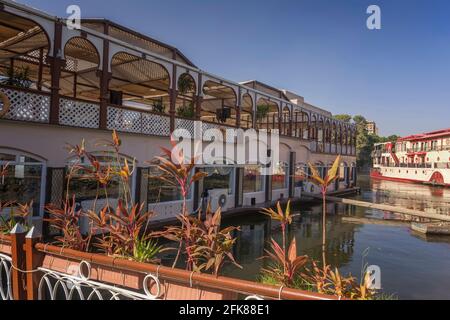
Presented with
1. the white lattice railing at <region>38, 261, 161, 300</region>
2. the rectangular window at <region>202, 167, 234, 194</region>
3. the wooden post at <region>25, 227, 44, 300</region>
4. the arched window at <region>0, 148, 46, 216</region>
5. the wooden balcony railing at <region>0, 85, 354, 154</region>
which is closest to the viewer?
the white lattice railing at <region>38, 261, 161, 300</region>

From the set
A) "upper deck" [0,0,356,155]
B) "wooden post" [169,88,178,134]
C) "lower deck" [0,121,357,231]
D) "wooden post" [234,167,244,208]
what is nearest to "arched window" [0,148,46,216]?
"lower deck" [0,121,357,231]

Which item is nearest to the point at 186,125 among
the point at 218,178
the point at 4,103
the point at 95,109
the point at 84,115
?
the point at 218,178

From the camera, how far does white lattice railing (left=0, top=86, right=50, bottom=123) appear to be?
24.7ft

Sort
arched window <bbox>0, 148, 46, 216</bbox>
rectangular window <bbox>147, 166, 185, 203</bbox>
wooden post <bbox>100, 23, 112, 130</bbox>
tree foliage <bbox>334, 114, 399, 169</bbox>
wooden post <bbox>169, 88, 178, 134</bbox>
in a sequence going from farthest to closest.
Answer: tree foliage <bbox>334, 114, 399, 169</bbox> < wooden post <bbox>169, 88, 178, 134</bbox> < rectangular window <bbox>147, 166, 185, 203</bbox> < wooden post <bbox>100, 23, 112, 130</bbox> < arched window <bbox>0, 148, 46, 216</bbox>

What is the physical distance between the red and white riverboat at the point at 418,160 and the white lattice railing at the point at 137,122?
38.5m

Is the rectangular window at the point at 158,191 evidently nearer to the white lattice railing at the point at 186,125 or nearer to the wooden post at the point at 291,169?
the white lattice railing at the point at 186,125

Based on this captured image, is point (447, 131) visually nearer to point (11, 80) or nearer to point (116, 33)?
point (116, 33)

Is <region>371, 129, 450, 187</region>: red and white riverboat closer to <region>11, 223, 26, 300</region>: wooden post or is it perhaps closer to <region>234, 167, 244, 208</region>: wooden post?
<region>234, 167, 244, 208</region>: wooden post

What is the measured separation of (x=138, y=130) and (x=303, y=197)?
13199 mm

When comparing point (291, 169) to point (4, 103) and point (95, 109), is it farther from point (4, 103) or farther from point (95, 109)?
point (4, 103)

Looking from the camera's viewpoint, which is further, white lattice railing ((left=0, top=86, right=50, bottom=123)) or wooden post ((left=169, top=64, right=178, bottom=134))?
wooden post ((left=169, top=64, right=178, bottom=134))

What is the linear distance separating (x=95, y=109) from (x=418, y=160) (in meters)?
47.1

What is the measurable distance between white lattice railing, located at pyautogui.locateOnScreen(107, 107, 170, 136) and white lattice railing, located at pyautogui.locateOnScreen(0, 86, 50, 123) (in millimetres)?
1973

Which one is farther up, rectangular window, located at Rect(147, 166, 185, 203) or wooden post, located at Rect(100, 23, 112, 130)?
wooden post, located at Rect(100, 23, 112, 130)
